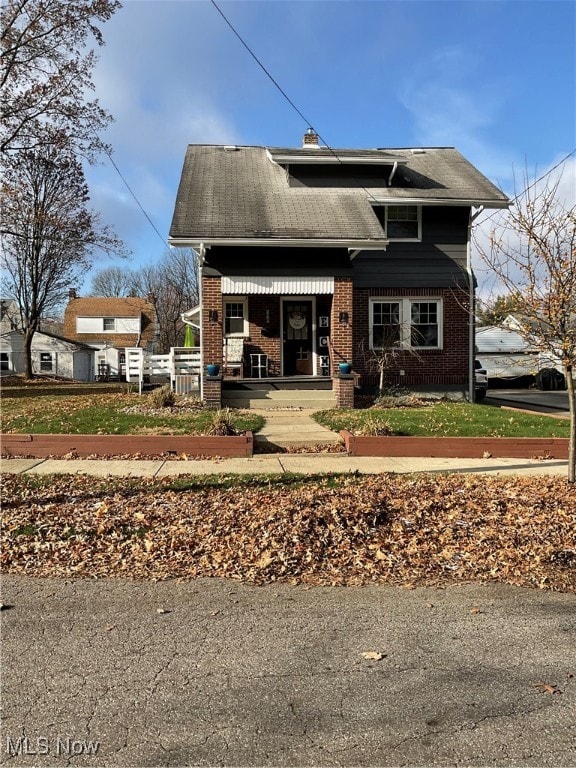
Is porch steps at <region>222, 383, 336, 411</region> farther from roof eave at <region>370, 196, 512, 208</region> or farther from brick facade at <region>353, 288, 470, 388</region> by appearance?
roof eave at <region>370, 196, 512, 208</region>

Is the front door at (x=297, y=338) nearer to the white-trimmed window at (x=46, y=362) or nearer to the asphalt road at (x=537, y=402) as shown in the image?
the asphalt road at (x=537, y=402)

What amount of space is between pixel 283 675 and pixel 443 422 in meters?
8.69

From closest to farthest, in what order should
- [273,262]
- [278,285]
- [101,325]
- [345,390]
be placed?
[345,390] → [278,285] → [273,262] → [101,325]

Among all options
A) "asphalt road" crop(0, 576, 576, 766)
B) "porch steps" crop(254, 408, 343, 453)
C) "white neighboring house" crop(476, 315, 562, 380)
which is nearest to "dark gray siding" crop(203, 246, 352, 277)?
"porch steps" crop(254, 408, 343, 453)

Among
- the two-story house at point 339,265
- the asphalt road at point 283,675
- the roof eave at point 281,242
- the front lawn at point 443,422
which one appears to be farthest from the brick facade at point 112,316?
the asphalt road at point 283,675

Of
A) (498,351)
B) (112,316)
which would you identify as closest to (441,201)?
(498,351)

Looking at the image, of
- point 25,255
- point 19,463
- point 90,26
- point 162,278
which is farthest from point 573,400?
point 162,278

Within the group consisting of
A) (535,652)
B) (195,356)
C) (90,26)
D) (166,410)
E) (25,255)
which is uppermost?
(90,26)

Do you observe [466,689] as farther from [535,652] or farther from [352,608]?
[352,608]

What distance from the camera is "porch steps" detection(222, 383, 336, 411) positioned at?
13328 millimetres

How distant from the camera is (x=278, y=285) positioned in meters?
14.2

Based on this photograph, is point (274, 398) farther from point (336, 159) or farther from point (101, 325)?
point (101, 325)

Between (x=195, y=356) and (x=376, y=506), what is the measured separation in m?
9.53

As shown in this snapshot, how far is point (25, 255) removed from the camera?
105ft
